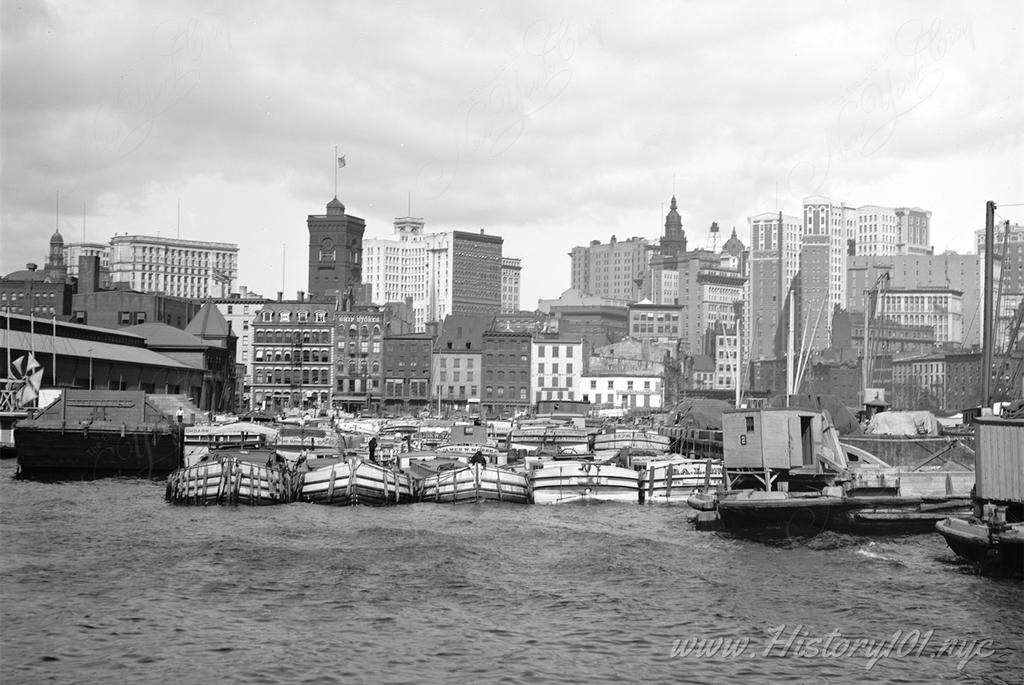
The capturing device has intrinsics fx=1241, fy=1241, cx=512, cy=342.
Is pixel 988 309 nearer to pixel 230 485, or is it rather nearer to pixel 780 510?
pixel 780 510

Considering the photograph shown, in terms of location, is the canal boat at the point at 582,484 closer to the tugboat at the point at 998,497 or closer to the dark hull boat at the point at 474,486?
the dark hull boat at the point at 474,486

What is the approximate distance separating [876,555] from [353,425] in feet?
242

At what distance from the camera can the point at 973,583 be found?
38875 mm

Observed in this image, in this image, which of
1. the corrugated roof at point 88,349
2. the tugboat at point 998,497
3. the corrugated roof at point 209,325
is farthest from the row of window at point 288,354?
the tugboat at point 998,497

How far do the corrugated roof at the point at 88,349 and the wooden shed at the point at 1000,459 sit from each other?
86743 mm

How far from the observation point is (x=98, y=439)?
79.6 m

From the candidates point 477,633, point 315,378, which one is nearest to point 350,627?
point 477,633

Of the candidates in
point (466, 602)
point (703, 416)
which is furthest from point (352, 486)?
point (703, 416)

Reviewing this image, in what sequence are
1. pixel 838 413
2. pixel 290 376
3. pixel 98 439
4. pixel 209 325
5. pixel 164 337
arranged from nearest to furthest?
1. pixel 838 413
2. pixel 98 439
3. pixel 164 337
4. pixel 290 376
5. pixel 209 325

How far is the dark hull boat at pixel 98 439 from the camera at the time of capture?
253 feet

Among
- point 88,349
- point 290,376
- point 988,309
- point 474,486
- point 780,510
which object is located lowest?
point 474,486

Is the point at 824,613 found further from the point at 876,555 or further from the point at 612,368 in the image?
the point at 612,368

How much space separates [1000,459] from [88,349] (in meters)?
104

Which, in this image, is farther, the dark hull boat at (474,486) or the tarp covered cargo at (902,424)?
the tarp covered cargo at (902,424)
